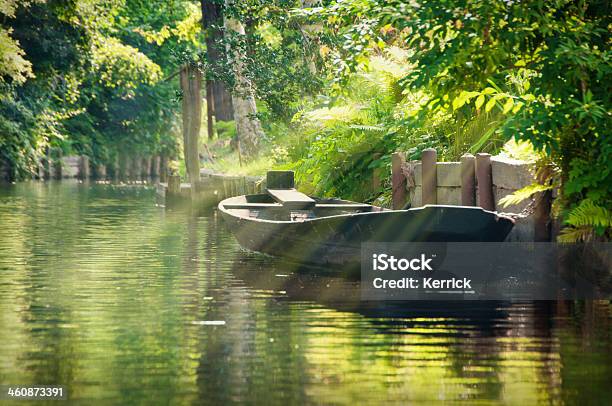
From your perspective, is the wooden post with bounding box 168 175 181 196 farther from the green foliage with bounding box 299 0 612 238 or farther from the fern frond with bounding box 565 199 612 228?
the fern frond with bounding box 565 199 612 228

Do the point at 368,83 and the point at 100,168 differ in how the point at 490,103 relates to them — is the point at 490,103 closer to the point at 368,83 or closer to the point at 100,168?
the point at 368,83

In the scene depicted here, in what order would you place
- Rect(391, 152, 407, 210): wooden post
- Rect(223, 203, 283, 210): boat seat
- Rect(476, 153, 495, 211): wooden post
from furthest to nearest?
1. Rect(223, 203, 283, 210): boat seat
2. Rect(391, 152, 407, 210): wooden post
3. Rect(476, 153, 495, 211): wooden post

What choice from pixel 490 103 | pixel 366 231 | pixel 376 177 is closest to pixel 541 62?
pixel 490 103

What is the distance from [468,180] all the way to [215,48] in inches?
760

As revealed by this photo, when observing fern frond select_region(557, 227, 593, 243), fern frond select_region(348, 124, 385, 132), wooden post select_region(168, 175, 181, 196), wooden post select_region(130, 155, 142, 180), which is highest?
fern frond select_region(348, 124, 385, 132)

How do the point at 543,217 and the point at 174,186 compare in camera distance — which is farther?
the point at 174,186

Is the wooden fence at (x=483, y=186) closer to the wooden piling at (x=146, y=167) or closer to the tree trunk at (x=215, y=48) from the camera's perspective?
the tree trunk at (x=215, y=48)

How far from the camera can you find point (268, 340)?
1099 centimetres

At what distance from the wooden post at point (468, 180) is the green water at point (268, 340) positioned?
8.03 ft

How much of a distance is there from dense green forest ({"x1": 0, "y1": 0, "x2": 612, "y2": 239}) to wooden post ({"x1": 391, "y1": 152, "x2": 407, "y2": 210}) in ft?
1.78

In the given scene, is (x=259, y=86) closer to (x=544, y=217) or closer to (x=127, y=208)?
(x=127, y=208)

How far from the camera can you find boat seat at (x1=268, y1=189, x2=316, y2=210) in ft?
69.3

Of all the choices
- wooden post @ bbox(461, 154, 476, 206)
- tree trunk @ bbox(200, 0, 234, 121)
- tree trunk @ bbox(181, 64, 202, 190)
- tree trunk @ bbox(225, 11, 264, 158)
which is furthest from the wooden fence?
tree trunk @ bbox(200, 0, 234, 121)

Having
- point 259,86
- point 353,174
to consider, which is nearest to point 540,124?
point 353,174
